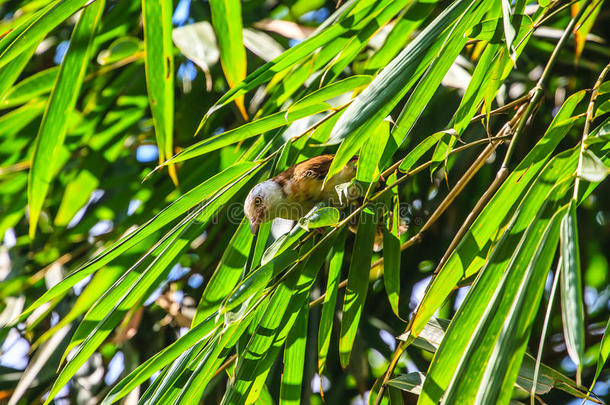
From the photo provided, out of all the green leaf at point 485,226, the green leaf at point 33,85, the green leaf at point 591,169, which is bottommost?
the green leaf at point 485,226

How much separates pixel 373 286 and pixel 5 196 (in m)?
1.86

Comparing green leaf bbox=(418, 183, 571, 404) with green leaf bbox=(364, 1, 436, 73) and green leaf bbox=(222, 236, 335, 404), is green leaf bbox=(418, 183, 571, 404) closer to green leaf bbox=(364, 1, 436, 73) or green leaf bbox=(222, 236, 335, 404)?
green leaf bbox=(222, 236, 335, 404)

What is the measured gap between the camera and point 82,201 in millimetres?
3031

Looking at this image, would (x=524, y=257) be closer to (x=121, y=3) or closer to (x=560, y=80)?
(x=121, y=3)

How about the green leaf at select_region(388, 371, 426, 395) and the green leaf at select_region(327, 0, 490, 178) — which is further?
the green leaf at select_region(388, 371, 426, 395)

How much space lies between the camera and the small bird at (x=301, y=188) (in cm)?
206

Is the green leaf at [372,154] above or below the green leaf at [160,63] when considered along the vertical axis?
below

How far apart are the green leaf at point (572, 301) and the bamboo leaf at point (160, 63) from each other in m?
1.21

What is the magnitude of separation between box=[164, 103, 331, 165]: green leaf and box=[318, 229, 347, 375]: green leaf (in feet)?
1.03

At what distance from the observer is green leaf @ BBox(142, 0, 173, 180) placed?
5.82 feet

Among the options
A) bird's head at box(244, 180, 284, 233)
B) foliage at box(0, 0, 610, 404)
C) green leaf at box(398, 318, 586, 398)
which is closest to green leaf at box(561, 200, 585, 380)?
foliage at box(0, 0, 610, 404)

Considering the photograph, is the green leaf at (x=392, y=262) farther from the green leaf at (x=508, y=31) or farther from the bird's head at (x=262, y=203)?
the green leaf at (x=508, y=31)

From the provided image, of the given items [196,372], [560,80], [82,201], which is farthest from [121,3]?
[560,80]

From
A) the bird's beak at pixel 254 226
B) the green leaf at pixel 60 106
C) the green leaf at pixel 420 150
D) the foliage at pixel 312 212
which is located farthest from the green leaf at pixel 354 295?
the green leaf at pixel 60 106
